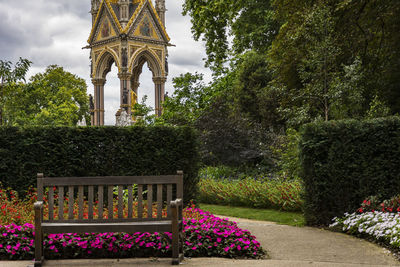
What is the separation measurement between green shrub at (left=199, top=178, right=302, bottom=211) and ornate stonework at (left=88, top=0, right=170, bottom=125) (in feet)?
49.2

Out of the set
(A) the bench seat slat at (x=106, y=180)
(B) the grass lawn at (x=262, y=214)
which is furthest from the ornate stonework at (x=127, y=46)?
(A) the bench seat slat at (x=106, y=180)

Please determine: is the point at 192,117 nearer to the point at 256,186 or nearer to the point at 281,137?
the point at 281,137

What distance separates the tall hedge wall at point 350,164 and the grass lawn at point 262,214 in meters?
0.83

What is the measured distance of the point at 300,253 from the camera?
6.43m

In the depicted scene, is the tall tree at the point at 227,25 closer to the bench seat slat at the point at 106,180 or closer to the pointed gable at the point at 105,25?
the pointed gable at the point at 105,25

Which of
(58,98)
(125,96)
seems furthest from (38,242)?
(58,98)

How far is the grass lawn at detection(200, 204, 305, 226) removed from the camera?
32.3 feet

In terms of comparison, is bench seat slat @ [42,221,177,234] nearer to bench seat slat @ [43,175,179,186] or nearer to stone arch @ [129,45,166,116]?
bench seat slat @ [43,175,179,186]

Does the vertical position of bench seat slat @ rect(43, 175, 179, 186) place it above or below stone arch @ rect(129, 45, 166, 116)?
below

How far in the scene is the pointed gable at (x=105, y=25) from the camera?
2906cm

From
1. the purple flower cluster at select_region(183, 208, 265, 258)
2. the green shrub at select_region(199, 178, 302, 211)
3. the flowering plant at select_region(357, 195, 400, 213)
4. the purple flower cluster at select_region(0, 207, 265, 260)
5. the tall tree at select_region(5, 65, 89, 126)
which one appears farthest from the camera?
the tall tree at select_region(5, 65, 89, 126)

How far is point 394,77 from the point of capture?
1477cm

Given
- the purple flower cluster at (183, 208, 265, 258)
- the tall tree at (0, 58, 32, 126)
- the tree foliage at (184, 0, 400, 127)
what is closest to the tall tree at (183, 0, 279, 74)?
the tree foliage at (184, 0, 400, 127)

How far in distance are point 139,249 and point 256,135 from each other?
10.4 meters
